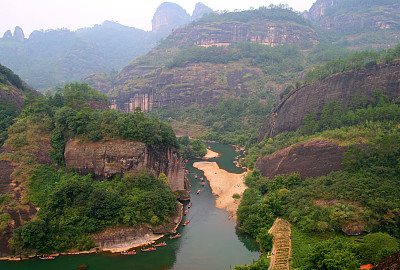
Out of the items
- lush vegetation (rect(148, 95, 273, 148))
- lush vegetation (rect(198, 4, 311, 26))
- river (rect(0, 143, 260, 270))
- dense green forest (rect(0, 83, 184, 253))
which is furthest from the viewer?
lush vegetation (rect(198, 4, 311, 26))

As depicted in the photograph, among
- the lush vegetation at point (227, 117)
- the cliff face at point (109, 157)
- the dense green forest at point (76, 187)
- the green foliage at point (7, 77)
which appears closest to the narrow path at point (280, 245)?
the dense green forest at point (76, 187)

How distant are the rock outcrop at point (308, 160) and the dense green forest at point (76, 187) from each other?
55.5ft

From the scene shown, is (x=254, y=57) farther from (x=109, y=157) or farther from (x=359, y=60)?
(x=109, y=157)

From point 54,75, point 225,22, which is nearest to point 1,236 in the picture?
point 225,22

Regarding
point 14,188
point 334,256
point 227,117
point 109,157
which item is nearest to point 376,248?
point 334,256

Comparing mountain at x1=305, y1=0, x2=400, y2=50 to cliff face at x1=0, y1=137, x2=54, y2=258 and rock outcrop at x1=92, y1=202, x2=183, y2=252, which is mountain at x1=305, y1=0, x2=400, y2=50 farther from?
cliff face at x1=0, y1=137, x2=54, y2=258

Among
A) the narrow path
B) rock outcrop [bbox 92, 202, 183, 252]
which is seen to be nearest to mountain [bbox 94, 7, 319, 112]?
the narrow path

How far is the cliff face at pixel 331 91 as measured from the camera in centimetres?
5069

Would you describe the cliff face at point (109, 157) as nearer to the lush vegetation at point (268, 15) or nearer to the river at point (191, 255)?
the river at point (191, 255)

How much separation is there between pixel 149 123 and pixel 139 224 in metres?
14.4

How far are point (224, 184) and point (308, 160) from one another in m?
16.7

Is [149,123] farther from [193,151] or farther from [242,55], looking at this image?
[242,55]

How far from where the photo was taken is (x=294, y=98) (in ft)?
218

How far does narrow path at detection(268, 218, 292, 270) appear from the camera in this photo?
96.0 feet
